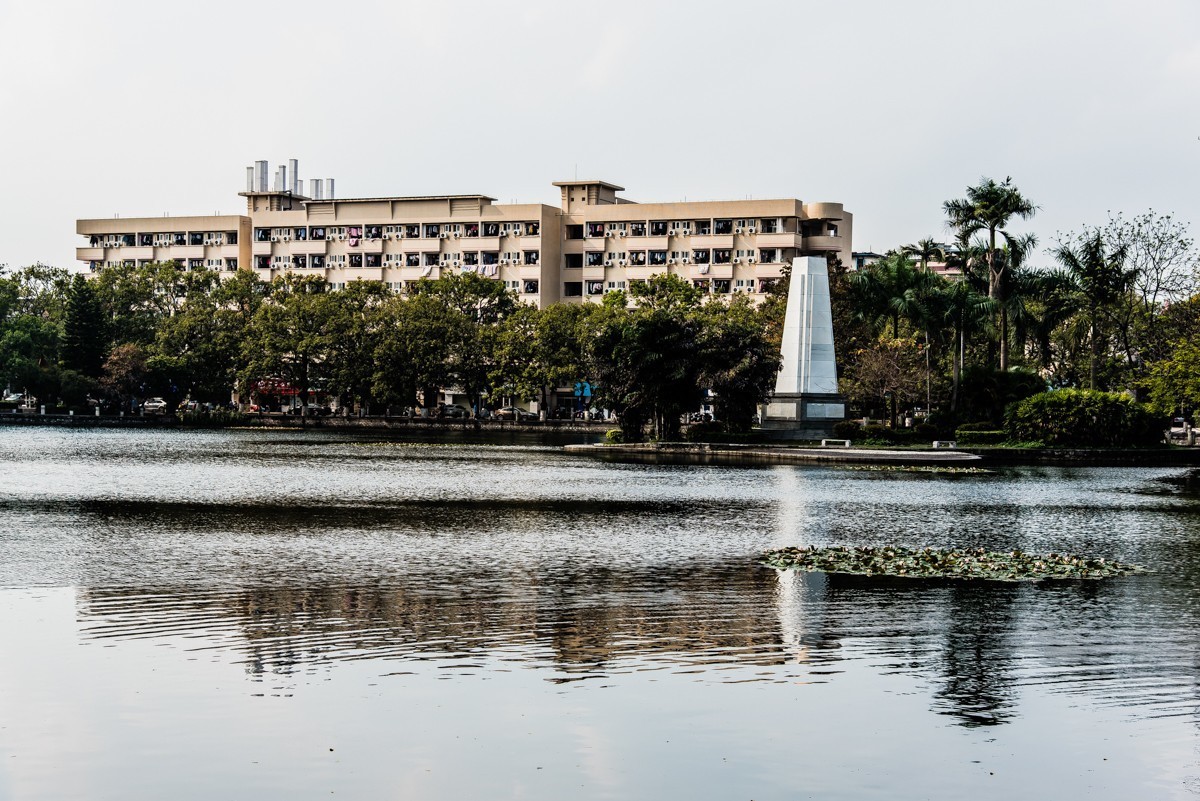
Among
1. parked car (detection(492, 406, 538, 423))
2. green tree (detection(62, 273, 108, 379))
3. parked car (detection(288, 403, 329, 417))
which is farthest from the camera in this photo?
parked car (detection(492, 406, 538, 423))

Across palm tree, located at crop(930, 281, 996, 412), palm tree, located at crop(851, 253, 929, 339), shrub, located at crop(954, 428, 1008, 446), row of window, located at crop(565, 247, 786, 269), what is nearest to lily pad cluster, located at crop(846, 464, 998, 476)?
shrub, located at crop(954, 428, 1008, 446)

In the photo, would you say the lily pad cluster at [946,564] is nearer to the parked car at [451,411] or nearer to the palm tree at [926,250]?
the palm tree at [926,250]

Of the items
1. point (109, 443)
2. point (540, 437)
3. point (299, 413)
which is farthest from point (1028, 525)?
point (299, 413)

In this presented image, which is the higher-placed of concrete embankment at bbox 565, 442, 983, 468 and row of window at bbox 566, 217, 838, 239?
row of window at bbox 566, 217, 838, 239

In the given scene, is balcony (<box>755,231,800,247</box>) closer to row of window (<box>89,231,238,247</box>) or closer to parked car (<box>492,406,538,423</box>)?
parked car (<box>492,406,538,423</box>)

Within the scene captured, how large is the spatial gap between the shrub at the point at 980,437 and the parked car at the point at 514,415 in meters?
55.8

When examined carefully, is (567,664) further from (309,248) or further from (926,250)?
(309,248)

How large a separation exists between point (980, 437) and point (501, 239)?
8433 cm

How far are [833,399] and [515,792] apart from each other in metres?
62.6

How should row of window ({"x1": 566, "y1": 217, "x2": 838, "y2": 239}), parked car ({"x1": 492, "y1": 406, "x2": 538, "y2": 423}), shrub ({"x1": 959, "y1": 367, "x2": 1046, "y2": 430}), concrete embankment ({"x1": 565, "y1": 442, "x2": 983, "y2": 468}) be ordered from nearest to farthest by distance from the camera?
concrete embankment ({"x1": 565, "y1": 442, "x2": 983, "y2": 468}), shrub ({"x1": 959, "y1": 367, "x2": 1046, "y2": 430}), parked car ({"x1": 492, "y1": 406, "x2": 538, "y2": 423}), row of window ({"x1": 566, "y1": 217, "x2": 838, "y2": 239})

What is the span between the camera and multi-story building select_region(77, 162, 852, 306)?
139375mm

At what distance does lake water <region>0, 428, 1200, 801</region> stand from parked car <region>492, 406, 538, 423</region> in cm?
9004

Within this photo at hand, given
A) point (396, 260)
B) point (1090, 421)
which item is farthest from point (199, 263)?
point (1090, 421)

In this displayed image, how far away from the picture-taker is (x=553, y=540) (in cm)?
2883
